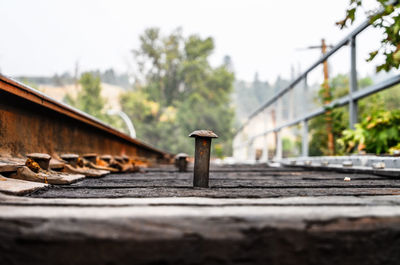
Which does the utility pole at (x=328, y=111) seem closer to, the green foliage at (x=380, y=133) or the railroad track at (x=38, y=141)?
the green foliage at (x=380, y=133)

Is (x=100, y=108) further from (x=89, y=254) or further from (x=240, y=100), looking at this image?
(x=240, y=100)

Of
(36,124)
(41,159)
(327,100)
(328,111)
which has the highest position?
(327,100)

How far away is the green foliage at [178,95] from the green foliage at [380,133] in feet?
103

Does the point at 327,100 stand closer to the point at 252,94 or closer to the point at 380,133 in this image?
the point at 380,133

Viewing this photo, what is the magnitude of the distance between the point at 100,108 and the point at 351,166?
4106 centimetres

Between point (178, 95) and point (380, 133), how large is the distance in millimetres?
40528

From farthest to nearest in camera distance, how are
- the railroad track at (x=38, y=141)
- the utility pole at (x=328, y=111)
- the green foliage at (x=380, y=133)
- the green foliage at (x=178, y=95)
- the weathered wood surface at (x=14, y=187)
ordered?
the green foliage at (x=178, y=95) < the utility pole at (x=328, y=111) < the green foliage at (x=380, y=133) < the railroad track at (x=38, y=141) < the weathered wood surface at (x=14, y=187)

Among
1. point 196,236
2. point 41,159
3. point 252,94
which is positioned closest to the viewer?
point 196,236

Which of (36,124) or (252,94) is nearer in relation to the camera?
(36,124)

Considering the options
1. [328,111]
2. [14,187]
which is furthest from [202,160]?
[328,111]

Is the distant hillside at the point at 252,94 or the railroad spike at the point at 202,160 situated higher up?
the distant hillside at the point at 252,94

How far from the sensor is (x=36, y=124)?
2.78 metres

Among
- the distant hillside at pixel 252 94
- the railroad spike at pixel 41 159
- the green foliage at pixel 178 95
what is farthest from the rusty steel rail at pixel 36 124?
the distant hillside at pixel 252 94

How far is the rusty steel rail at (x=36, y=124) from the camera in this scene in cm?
223
